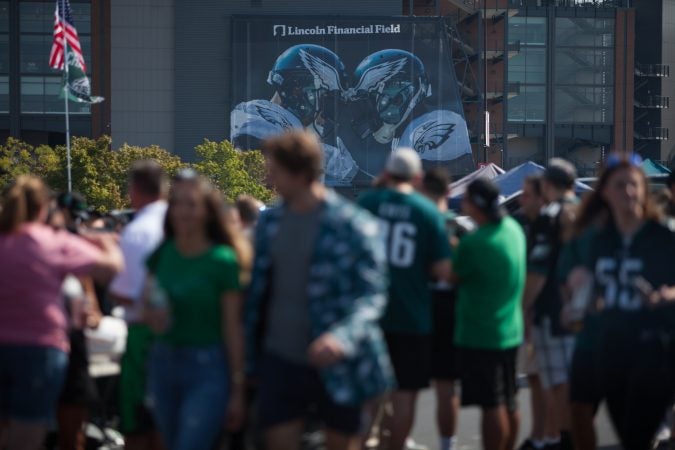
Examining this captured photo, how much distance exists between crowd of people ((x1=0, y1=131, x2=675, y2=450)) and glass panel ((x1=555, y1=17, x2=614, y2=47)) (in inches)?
3469

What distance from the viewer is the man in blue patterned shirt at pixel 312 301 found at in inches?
203

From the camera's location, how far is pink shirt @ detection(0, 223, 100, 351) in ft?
20.0

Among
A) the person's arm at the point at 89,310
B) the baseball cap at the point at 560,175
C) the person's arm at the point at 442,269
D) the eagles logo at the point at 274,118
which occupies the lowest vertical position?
the person's arm at the point at 89,310

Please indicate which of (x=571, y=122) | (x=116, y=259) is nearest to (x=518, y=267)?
(x=116, y=259)

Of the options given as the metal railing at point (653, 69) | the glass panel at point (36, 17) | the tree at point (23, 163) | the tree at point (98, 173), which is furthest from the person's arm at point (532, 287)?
the metal railing at point (653, 69)

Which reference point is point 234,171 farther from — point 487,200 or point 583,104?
point 487,200

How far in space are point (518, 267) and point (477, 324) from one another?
40 centimetres

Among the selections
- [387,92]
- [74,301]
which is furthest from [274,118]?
[74,301]

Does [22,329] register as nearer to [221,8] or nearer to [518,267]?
[518,267]

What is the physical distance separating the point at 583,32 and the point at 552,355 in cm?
8931

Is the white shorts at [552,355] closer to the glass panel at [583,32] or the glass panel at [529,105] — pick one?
the glass panel at [529,105]

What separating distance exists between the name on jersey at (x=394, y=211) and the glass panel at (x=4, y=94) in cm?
8108

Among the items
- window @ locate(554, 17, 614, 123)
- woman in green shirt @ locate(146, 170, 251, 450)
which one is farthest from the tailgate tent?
window @ locate(554, 17, 614, 123)

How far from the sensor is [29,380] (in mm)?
6152
